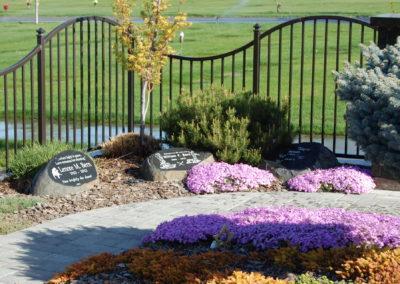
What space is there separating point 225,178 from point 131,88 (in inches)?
130

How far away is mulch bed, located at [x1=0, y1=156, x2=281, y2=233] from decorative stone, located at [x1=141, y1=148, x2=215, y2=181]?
Answer: 0.14 metres

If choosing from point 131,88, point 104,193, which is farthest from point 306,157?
point 131,88

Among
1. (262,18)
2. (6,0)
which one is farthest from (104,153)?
(6,0)

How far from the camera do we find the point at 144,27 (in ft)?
38.4

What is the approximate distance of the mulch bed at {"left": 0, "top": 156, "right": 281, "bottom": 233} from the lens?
9047mm

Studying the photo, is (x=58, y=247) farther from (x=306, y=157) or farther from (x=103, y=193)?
(x=306, y=157)

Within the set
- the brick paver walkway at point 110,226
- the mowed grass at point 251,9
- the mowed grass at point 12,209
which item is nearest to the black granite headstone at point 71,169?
the mowed grass at point 12,209

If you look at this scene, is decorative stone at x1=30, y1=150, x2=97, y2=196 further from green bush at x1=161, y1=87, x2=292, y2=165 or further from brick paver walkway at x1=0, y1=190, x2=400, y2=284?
green bush at x1=161, y1=87, x2=292, y2=165

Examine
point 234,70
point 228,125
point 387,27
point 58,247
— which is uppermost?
point 387,27

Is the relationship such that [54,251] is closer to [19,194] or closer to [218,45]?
[19,194]

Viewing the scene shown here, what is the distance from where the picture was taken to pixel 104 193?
9.94 meters

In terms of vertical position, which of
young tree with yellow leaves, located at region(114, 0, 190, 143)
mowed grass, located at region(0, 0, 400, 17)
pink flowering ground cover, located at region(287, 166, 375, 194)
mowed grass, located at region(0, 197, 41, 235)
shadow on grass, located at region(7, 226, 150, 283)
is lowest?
shadow on grass, located at region(7, 226, 150, 283)

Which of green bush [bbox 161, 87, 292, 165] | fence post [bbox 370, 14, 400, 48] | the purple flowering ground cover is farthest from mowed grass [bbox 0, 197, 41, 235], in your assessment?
fence post [bbox 370, 14, 400, 48]

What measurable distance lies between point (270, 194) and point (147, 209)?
5.14 feet
